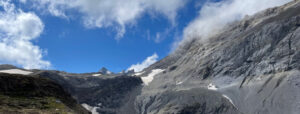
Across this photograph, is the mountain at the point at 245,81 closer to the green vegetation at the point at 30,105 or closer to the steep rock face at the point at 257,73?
the steep rock face at the point at 257,73

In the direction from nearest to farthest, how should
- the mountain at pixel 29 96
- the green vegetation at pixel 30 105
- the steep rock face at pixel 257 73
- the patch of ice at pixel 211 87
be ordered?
1. the green vegetation at pixel 30 105
2. the mountain at pixel 29 96
3. the steep rock face at pixel 257 73
4. the patch of ice at pixel 211 87

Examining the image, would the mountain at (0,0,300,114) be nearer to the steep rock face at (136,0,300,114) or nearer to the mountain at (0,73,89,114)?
the steep rock face at (136,0,300,114)

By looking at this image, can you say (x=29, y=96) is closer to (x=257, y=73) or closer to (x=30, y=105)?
(x=30, y=105)

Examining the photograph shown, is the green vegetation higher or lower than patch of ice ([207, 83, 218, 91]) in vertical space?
lower

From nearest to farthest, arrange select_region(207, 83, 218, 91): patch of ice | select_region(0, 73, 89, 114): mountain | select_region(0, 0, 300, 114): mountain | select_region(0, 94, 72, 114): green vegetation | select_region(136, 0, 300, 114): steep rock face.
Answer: select_region(0, 94, 72, 114): green vegetation → select_region(0, 73, 89, 114): mountain → select_region(136, 0, 300, 114): steep rock face → select_region(0, 0, 300, 114): mountain → select_region(207, 83, 218, 91): patch of ice

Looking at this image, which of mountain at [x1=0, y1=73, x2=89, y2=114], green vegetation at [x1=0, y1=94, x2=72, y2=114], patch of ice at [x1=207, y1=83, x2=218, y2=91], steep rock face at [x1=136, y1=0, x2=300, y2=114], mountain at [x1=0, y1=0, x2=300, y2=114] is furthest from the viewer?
patch of ice at [x1=207, y1=83, x2=218, y2=91]

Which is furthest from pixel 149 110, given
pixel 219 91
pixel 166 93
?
pixel 219 91

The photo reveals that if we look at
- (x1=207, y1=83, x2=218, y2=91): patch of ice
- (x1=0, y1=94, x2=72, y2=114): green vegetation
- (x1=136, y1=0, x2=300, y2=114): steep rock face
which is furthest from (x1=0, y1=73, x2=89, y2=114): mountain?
(x1=207, y1=83, x2=218, y2=91): patch of ice

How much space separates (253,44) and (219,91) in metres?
40.9

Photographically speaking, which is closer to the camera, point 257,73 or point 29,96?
point 29,96

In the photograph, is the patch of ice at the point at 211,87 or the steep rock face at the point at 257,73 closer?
the steep rock face at the point at 257,73

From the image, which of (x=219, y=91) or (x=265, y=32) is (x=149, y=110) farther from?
(x=265, y=32)

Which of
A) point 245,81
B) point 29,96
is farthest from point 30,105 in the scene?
point 245,81

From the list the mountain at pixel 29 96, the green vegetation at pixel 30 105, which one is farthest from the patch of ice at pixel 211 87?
the green vegetation at pixel 30 105
